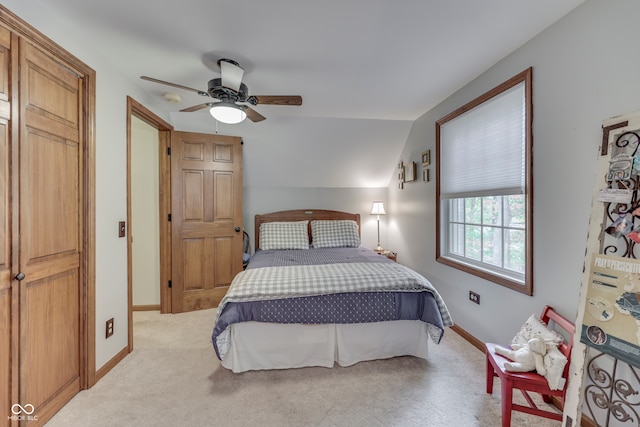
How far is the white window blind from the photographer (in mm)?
2033

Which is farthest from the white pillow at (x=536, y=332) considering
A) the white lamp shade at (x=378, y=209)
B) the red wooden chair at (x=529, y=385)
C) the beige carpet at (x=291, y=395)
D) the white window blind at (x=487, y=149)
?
the white lamp shade at (x=378, y=209)

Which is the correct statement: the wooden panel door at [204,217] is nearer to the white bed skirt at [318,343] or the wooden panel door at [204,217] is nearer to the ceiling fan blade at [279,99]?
the ceiling fan blade at [279,99]

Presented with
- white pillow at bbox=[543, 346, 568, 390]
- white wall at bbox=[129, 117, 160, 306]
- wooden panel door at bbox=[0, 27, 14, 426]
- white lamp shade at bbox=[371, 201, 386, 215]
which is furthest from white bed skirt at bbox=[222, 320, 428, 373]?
white lamp shade at bbox=[371, 201, 386, 215]

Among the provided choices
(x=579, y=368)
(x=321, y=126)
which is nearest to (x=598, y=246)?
(x=579, y=368)

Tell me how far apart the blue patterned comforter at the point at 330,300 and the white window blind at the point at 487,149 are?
1.02 metres

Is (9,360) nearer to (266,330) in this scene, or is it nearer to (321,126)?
(266,330)

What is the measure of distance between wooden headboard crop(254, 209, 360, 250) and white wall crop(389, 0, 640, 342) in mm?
2320

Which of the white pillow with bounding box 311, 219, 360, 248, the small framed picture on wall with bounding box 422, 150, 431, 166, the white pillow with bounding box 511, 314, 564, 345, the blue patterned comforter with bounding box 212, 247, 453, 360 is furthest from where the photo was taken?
the white pillow with bounding box 311, 219, 360, 248

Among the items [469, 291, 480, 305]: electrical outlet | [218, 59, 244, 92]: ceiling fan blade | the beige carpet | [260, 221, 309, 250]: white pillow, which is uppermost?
[218, 59, 244, 92]: ceiling fan blade

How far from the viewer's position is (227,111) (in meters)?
2.15

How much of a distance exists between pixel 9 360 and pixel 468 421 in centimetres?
247

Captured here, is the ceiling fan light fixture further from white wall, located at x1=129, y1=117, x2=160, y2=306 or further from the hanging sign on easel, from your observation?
the hanging sign on easel

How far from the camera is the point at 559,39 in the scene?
5.51ft

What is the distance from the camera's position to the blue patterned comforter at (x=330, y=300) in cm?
197
